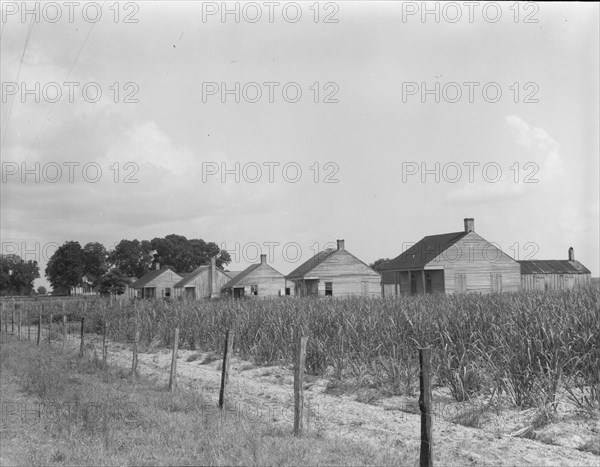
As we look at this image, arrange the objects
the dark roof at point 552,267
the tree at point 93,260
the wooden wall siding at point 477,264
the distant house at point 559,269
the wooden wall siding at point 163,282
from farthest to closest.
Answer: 1. the tree at point 93,260
2. the wooden wall siding at point 163,282
3. the dark roof at point 552,267
4. the distant house at point 559,269
5. the wooden wall siding at point 477,264

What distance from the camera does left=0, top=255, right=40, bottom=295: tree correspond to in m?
121

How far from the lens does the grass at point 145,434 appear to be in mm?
7324

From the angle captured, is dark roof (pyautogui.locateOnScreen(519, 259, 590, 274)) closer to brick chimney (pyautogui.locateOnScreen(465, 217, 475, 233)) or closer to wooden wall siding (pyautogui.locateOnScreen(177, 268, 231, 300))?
brick chimney (pyautogui.locateOnScreen(465, 217, 475, 233))

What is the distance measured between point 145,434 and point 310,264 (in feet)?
165

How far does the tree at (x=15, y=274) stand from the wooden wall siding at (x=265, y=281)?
73.1m

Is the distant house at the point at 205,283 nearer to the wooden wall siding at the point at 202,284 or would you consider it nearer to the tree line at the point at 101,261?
the wooden wall siding at the point at 202,284

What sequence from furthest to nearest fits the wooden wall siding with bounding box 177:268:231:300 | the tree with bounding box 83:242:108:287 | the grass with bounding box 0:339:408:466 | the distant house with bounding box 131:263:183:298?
the tree with bounding box 83:242:108:287
the distant house with bounding box 131:263:183:298
the wooden wall siding with bounding box 177:268:231:300
the grass with bounding box 0:339:408:466

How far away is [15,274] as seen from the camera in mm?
123438

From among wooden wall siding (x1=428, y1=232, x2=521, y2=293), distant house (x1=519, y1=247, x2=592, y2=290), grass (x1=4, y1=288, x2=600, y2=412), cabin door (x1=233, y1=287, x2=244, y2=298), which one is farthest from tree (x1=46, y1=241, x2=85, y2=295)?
grass (x1=4, y1=288, x2=600, y2=412)

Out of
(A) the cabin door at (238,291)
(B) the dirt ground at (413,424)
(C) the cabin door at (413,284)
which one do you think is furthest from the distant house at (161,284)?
(B) the dirt ground at (413,424)

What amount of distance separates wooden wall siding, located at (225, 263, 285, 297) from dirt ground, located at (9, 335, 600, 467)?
50.0 metres

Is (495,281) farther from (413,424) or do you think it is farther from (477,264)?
(413,424)

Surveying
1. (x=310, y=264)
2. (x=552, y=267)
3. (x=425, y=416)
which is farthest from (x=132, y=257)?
(x=425, y=416)

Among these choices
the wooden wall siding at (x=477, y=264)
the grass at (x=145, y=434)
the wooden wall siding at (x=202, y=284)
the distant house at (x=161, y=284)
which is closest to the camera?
the grass at (x=145, y=434)
